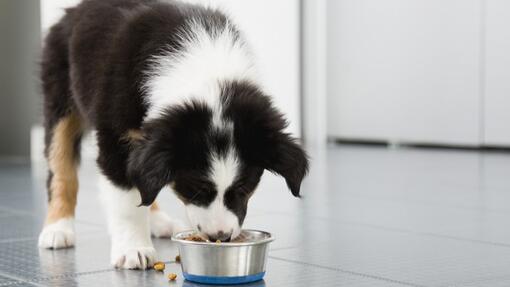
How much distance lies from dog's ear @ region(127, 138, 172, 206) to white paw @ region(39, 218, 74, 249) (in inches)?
40.7

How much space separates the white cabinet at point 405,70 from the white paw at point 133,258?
6.48m

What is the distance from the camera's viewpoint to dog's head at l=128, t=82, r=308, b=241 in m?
2.72

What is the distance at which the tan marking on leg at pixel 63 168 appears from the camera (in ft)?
13.0

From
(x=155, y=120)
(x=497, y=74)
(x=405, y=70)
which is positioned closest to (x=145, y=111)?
(x=155, y=120)

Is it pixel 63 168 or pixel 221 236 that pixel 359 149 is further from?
pixel 221 236

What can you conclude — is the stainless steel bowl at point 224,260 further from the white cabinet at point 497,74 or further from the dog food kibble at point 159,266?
the white cabinet at point 497,74

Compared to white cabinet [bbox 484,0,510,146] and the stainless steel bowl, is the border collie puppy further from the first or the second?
white cabinet [bbox 484,0,510,146]

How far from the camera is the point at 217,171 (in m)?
2.70

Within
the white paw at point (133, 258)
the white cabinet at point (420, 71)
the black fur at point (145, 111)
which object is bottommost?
the white paw at point (133, 258)

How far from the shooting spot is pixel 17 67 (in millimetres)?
7988

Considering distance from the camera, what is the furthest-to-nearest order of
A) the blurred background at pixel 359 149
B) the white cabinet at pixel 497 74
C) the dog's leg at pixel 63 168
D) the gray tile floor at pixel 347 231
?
the white cabinet at pixel 497 74, the dog's leg at pixel 63 168, the blurred background at pixel 359 149, the gray tile floor at pixel 347 231

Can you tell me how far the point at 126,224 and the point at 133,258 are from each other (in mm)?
146

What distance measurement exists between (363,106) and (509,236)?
6.49 m

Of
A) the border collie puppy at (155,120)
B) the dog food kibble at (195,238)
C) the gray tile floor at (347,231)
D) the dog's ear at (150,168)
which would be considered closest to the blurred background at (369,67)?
the gray tile floor at (347,231)
